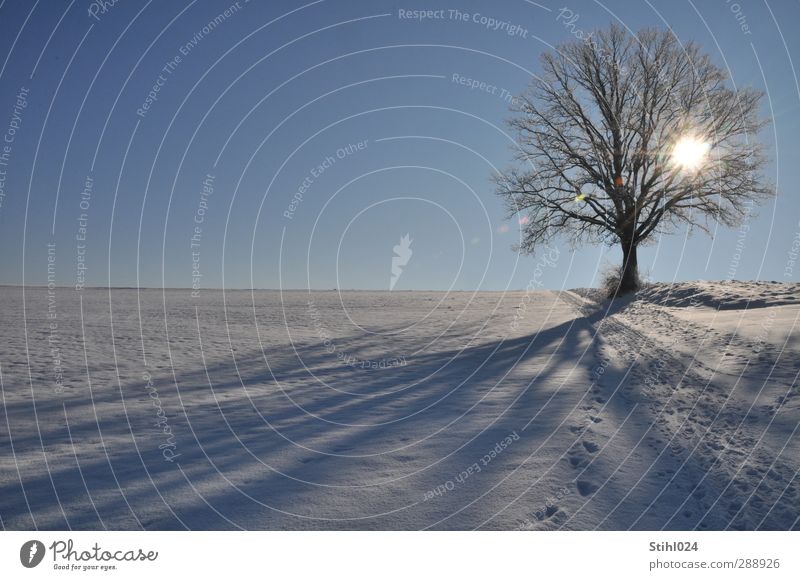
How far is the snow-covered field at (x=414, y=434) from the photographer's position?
4.91 meters

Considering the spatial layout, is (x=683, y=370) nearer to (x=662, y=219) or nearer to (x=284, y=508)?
(x=284, y=508)

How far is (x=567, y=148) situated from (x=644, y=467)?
22.1 metres

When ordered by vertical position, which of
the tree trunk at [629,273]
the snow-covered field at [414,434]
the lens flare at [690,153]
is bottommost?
the snow-covered field at [414,434]

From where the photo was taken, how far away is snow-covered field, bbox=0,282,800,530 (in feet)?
16.1

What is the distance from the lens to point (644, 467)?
574 cm

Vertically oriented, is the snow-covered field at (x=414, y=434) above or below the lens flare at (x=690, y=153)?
below

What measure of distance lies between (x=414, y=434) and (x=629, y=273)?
961 inches

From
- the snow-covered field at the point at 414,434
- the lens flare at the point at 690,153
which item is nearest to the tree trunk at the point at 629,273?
the lens flare at the point at 690,153

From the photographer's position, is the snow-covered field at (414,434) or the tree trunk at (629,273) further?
the tree trunk at (629,273)

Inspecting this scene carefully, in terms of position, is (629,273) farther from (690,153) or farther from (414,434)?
(414,434)

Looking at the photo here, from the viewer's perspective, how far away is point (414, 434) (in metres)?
7.25

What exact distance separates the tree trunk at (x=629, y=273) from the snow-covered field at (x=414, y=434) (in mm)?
12670

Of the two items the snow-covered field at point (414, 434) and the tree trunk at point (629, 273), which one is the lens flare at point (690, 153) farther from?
the snow-covered field at point (414, 434)
